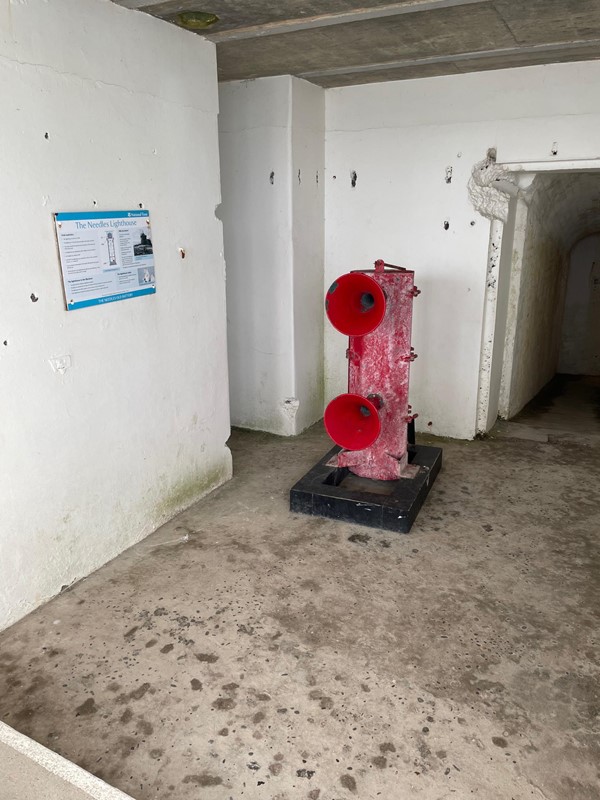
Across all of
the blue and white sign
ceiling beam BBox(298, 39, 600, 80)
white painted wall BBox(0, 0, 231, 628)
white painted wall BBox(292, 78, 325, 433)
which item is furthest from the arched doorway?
the blue and white sign

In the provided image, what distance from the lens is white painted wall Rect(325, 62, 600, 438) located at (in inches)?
150

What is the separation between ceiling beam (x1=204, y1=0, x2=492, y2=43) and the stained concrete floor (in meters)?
2.51

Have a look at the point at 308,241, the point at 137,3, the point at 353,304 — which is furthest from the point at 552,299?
the point at 137,3

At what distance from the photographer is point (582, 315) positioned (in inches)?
312

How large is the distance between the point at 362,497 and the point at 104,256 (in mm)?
1804

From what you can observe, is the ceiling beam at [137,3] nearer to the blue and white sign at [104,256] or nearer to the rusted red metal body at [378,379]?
the blue and white sign at [104,256]

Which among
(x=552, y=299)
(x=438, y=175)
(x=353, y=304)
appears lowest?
(x=552, y=299)

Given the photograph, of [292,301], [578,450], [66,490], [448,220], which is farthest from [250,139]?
[578,450]

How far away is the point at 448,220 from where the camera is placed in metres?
4.30

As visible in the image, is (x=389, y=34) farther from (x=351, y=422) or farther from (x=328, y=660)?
(x=328, y=660)

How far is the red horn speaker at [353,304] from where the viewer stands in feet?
10.1

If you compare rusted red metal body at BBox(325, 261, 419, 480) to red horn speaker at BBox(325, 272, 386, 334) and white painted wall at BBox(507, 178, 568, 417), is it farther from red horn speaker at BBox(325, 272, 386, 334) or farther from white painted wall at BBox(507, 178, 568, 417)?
white painted wall at BBox(507, 178, 568, 417)

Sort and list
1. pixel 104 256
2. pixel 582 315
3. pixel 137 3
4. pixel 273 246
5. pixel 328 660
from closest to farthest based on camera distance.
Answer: pixel 328 660 → pixel 137 3 → pixel 104 256 → pixel 273 246 → pixel 582 315

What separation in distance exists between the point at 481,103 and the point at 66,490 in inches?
139
